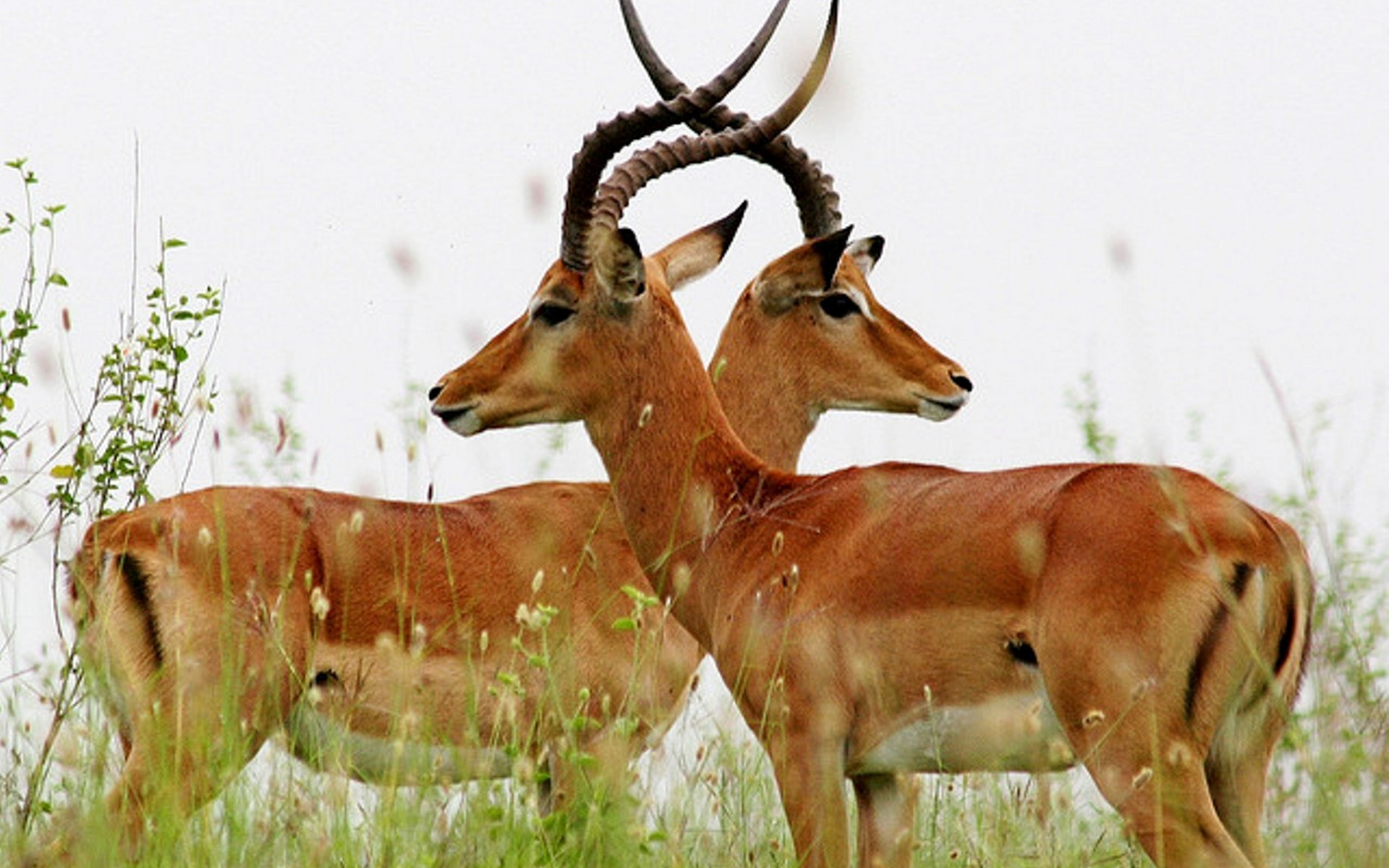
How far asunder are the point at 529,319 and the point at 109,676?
1558 mm

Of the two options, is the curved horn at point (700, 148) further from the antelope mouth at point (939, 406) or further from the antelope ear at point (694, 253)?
the antelope mouth at point (939, 406)

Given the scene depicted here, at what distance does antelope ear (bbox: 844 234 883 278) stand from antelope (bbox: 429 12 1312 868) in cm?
178

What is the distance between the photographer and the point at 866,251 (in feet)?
26.1

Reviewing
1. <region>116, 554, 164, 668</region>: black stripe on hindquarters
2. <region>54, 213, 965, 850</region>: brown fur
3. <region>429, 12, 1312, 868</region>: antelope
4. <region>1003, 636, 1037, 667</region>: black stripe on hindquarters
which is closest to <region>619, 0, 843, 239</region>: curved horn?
<region>54, 213, 965, 850</region>: brown fur

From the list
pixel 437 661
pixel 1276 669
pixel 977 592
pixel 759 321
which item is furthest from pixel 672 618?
pixel 1276 669

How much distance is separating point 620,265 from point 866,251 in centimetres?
209

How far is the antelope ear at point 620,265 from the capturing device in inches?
238

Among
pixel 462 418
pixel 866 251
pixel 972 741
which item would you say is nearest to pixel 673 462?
pixel 462 418

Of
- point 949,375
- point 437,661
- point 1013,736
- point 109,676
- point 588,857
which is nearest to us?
point 588,857

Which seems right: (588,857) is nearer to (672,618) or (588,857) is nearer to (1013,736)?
(1013,736)

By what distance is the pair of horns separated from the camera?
21.0ft

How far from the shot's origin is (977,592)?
5.02 m

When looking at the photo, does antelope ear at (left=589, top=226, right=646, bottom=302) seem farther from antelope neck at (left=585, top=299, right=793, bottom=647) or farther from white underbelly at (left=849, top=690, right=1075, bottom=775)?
white underbelly at (left=849, top=690, right=1075, bottom=775)

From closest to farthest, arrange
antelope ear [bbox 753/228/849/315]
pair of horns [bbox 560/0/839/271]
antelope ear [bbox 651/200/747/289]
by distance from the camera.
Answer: pair of horns [bbox 560/0/839/271], antelope ear [bbox 753/228/849/315], antelope ear [bbox 651/200/747/289]
